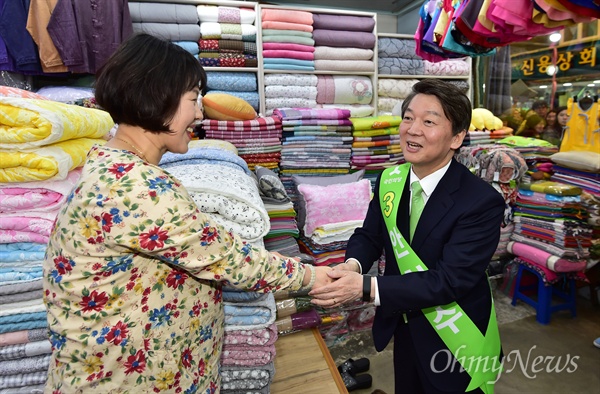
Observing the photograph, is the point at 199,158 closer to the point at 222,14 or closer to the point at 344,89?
the point at 222,14

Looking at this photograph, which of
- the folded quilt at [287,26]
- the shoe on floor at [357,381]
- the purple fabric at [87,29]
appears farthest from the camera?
the folded quilt at [287,26]

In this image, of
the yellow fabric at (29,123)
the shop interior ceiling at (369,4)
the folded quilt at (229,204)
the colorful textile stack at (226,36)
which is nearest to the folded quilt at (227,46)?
the colorful textile stack at (226,36)

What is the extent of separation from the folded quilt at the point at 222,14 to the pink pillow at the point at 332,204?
4.65 ft

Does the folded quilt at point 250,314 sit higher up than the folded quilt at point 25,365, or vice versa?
the folded quilt at point 250,314

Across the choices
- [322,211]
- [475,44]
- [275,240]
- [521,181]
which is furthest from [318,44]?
[521,181]

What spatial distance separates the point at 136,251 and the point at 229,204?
0.53 m

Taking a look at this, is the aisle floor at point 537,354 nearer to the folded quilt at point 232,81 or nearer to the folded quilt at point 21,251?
the folded quilt at point 21,251

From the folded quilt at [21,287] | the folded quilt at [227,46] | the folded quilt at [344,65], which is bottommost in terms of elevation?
the folded quilt at [21,287]

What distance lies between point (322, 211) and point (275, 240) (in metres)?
0.40

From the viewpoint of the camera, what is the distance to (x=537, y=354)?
8.39 feet

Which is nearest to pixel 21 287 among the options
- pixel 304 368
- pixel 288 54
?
pixel 304 368

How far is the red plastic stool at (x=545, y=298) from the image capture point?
294 cm

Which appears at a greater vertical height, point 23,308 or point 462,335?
point 23,308

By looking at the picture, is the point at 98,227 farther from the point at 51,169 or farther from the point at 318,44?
the point at 318,44
